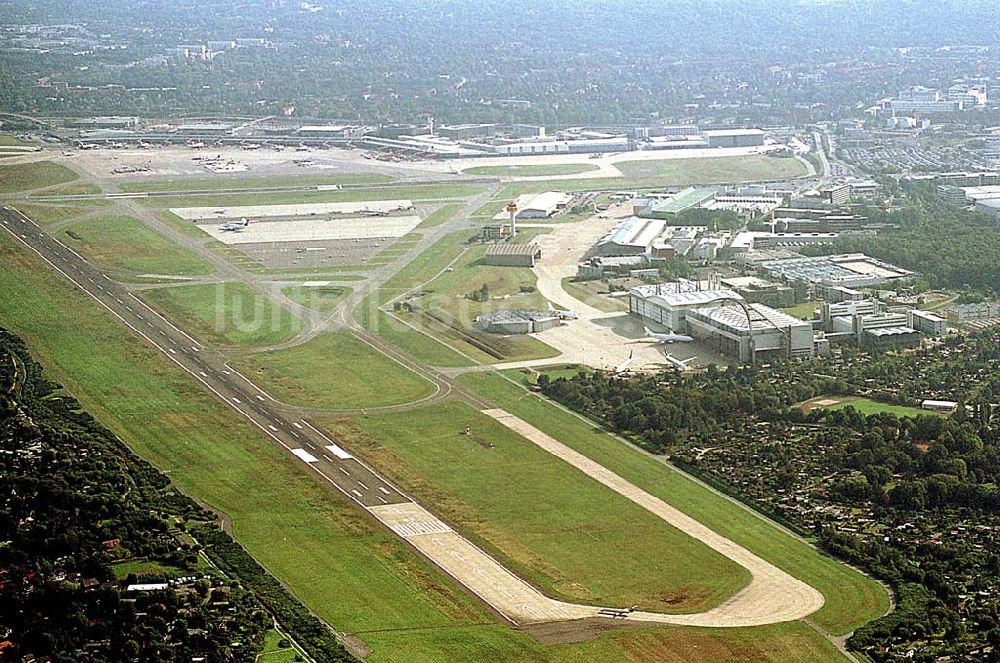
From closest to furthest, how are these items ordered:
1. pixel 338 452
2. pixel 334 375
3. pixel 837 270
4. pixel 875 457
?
1. pixel 875 457
2. pixel 338 452
3. pixel 334 375
4. pixel 837 270

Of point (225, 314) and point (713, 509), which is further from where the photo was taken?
point (225, 314)

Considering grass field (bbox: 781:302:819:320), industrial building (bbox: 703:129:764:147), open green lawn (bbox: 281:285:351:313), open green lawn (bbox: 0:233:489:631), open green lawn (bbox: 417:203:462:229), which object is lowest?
open green lawn (bbox: 0:233:489:631)

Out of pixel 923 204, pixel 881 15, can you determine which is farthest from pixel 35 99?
pixel 881 15

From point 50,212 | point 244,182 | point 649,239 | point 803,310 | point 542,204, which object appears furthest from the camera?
point 244,182

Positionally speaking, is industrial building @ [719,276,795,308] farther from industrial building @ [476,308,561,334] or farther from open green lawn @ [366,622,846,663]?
open green lawn @ [366,622,846,663]

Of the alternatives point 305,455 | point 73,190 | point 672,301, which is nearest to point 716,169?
point 73,190

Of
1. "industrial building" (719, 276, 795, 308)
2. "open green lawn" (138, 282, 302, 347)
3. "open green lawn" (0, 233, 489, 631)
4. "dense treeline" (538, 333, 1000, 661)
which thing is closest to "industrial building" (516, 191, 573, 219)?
"industrial building" (719, 276, 795, 308)

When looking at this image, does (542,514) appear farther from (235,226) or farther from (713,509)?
(235,226)

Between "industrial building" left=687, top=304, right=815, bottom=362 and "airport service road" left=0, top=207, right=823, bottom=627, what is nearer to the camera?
"airport service road" left=0, top=207, right=823, bottom=627
